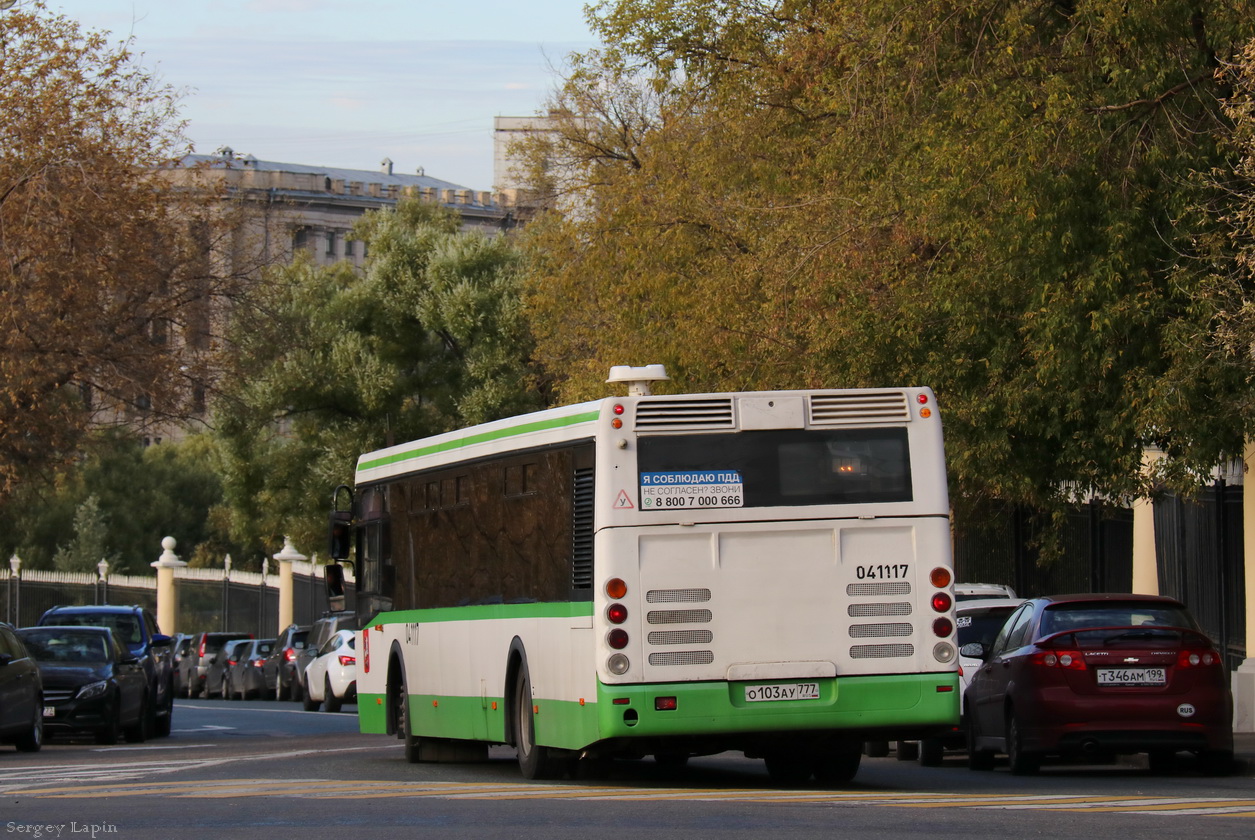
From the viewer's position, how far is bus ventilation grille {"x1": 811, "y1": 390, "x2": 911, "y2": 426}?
45.8 feet

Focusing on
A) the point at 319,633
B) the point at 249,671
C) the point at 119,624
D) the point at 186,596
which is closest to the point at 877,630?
the point at 119,624

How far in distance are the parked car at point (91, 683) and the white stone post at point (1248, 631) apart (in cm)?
1261

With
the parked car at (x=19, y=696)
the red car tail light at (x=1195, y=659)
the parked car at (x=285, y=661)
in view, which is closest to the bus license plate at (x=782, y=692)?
the red car tail light at (x=1195, y=659)

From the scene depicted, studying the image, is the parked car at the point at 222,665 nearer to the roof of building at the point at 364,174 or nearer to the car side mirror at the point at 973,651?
the car side mirror at the point at 973,651

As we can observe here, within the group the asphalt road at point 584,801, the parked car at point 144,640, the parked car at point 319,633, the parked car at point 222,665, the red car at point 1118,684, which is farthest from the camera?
the parked car at point 222,665

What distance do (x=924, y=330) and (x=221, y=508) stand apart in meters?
59.9

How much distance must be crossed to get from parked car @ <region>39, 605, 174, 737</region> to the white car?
4.22 m

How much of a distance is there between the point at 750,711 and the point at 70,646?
1391cm

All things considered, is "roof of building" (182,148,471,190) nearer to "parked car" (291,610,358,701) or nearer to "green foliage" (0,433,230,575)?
"green foliage" (0,433,230,575)

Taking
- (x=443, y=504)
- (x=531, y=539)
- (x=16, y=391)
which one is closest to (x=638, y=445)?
(x=531, y=539)

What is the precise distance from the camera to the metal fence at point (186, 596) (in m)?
57.2

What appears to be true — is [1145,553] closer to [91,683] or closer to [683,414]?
[91,683]

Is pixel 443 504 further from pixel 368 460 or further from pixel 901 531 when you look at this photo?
pixel 901 531

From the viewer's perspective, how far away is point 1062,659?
16203mm
